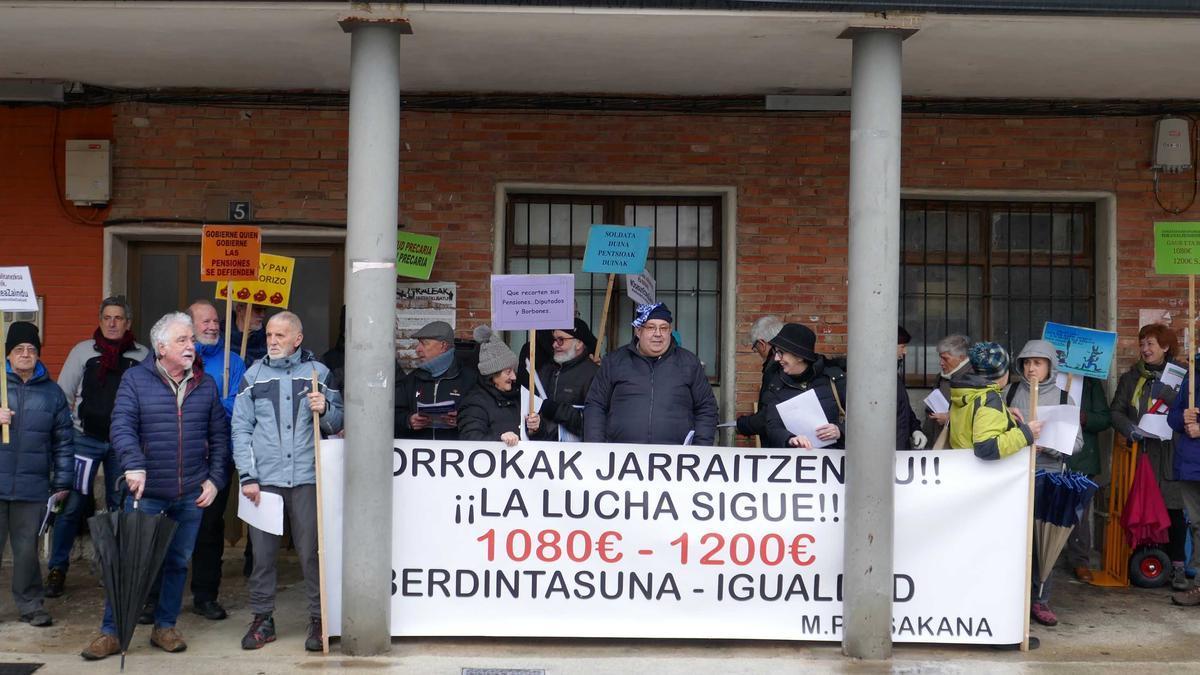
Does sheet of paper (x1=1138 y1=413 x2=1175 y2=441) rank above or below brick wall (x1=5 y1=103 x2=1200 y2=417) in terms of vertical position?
below

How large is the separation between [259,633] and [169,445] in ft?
3.52

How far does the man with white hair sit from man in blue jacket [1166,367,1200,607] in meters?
2.42

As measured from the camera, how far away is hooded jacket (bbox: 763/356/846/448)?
670 centimetres

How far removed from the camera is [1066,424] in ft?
21.8

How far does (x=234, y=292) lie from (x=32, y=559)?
1.94m

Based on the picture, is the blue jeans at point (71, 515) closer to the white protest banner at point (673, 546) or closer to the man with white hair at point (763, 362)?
the white protest banner at point (673, 546)

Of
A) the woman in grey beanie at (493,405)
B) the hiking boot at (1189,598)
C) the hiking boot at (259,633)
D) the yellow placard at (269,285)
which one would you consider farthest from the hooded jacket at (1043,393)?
the yellow placard at (269,285)

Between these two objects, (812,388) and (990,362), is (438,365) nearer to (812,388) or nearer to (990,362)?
(812,388)

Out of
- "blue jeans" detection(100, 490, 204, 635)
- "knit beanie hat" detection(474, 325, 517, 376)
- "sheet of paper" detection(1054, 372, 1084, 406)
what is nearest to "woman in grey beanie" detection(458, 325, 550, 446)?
"knit beanie hat" detection(474, 325, 517, 376)

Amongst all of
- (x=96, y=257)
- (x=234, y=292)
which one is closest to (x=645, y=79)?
(x=234, y=292)

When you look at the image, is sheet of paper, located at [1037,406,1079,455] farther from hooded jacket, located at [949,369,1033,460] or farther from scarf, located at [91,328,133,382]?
scarf, located at [91,328,133,382]

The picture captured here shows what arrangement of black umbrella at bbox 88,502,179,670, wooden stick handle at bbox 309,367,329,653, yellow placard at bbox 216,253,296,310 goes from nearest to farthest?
black umbrella at bbox 88,502,179,670
wooden stick handle at bbox 309,367,329,653
yellow placard at bbox 216,253,296,310

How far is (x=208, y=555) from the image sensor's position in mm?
7055

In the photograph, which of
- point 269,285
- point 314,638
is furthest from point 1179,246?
point 269,285
